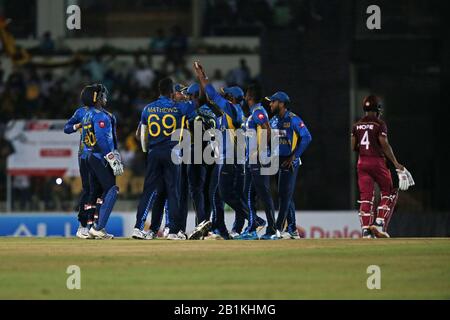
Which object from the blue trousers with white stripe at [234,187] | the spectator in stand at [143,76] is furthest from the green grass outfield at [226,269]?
the spectator in stand at [143,76]

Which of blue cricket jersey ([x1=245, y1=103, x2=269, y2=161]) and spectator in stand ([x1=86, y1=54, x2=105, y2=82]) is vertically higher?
spectator in stand ([x1=86, y1=54, x2=105, y2=82])

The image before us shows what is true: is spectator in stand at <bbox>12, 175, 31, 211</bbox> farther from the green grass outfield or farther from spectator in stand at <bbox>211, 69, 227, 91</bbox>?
the green grass outfield

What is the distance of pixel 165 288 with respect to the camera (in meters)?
13.6

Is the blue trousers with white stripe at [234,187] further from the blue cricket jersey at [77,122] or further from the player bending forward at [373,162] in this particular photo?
the blue cricket jersey at [77,122]

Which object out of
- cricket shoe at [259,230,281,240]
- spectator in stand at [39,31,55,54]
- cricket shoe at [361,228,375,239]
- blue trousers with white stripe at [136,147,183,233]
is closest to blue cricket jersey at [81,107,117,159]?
blue trousers with white stripe at [136,147,183,233]

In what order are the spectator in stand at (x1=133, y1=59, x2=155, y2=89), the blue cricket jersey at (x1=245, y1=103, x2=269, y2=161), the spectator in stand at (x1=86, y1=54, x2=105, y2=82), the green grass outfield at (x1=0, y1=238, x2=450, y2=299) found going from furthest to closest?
1. the spectator in stand at (x1=86, y1=54, x2=105, y2=82)
2. the spectator in stand at (x1=133, y1=59, x2=155, y2=89)
3. the blue cricket jersey at (x1=245, y1=103, x2=269, y2=161)
4. the green grass outfield at (x1=0, y1=238, x2=450, y2=299)

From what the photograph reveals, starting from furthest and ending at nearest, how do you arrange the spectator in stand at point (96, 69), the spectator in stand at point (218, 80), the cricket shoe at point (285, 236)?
the spectator in stand at point (96, 69), the spectator in stand at point (218, 80), the cricket shoe at point (285, 236)

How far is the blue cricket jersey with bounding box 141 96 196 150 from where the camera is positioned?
18.5 meters

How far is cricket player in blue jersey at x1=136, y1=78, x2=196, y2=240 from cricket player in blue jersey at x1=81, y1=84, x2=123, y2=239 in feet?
1.66

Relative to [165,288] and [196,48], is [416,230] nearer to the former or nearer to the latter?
[196,48]

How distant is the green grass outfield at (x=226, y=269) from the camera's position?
13367mm

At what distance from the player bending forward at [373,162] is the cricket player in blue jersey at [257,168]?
1.47 m

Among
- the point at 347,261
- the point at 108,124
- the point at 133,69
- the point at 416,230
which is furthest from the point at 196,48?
the point at 347,261

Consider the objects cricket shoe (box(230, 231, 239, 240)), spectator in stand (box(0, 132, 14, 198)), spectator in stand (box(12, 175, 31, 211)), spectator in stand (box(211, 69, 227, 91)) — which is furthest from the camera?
spectator in stand (box(211, 69, 227, 91))
